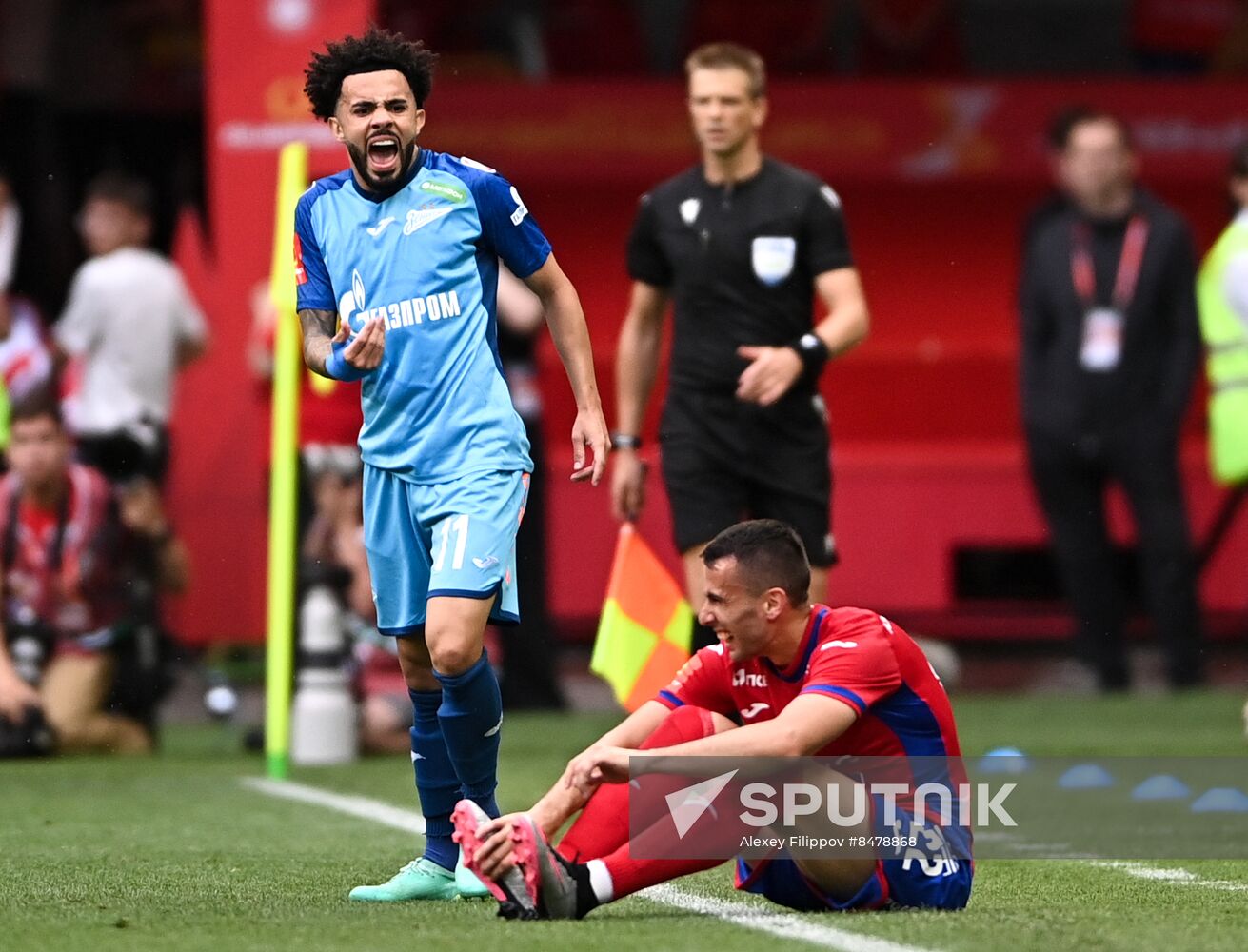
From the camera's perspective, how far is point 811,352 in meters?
8.14

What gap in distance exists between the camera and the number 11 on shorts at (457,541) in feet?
20.1

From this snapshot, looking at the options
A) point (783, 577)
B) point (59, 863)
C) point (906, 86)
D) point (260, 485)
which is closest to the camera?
point (783, 577)

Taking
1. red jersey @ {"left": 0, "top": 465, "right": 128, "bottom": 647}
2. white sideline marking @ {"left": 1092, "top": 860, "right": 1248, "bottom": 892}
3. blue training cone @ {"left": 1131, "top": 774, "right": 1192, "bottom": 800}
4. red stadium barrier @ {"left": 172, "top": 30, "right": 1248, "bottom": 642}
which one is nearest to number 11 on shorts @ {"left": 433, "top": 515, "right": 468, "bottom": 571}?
white sideline marking @ {"left": 1092, "top": 860, "right": 1248, "bottom": 892}

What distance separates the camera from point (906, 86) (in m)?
15.4

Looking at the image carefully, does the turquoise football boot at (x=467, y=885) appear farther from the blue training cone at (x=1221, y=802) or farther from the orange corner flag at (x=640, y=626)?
the blue training cone at (x=1221, y=802)

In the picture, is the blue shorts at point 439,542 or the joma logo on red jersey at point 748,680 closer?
the joma logo on red jersey at point 748,680

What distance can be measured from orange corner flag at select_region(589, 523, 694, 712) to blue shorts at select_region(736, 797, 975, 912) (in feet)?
8.75

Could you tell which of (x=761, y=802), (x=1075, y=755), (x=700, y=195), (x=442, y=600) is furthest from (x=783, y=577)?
(x=1075, y=755)

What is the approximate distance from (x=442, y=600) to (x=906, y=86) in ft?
32.5

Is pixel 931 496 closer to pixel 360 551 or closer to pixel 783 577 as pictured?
pixel 360 551

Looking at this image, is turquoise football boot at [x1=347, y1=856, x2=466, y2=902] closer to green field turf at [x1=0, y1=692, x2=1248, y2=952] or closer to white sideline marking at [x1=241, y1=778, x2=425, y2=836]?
green field turf at [x1=0, y1=692, x2=1248, y2=952]

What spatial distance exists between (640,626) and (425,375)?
8.26ft

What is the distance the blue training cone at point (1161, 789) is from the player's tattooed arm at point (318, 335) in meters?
3.70

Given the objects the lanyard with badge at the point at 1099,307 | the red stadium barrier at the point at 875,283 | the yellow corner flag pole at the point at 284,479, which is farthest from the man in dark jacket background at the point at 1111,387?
the yellow corner flag pole at the point at 284,479
